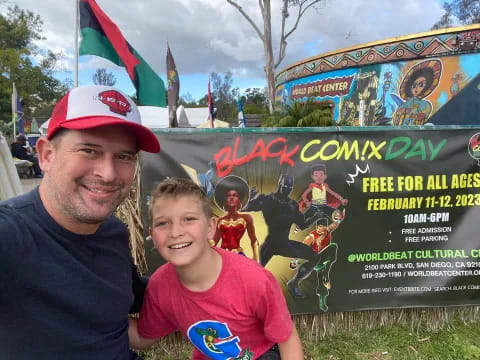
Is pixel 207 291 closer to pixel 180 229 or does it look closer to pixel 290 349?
pixel 180 229

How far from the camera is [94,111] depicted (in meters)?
1.23

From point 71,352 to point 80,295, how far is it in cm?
21

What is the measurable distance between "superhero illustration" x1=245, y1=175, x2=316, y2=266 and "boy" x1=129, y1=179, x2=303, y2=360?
3.63 feet

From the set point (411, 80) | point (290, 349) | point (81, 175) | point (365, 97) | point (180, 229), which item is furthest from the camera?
point (365, 97)

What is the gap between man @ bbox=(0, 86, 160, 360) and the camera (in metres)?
1.13

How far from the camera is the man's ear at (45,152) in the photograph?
124 cm

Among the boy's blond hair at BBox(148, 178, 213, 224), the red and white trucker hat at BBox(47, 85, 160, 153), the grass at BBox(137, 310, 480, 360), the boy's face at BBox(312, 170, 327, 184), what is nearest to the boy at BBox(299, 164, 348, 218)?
the boy's face at BBox(312, 170, 327, 184)

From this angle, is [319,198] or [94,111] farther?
[319,198]

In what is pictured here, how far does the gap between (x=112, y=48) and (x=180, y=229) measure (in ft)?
9.41

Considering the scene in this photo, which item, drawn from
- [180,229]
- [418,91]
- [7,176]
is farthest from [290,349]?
[418,91]

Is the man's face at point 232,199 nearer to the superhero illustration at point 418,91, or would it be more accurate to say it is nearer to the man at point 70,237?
the man at point 70,237

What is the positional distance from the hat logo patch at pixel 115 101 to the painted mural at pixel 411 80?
7.62 meters

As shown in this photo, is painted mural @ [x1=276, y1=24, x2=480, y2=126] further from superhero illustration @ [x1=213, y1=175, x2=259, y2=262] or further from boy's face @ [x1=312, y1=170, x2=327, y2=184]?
superhero illustration @ [x1=213, y1=175, x2=259, y2=262]

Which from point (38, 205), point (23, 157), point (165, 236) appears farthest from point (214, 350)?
point (23, 157)
